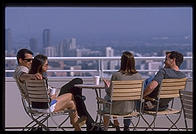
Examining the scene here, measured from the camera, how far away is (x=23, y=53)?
19.7 feet

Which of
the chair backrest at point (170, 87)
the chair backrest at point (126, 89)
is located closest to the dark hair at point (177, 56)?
the chair backrest at point (170, 87)

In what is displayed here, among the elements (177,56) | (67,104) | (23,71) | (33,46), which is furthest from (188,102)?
(33,46)

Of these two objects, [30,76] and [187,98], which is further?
[30,76]

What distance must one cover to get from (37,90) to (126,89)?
0.97m

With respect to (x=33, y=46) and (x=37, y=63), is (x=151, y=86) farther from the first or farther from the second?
(x=33, y=46)

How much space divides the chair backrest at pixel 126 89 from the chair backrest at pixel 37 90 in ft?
2.44

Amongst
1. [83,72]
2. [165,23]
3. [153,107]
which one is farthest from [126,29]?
[153,107]

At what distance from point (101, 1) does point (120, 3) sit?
0.17 m

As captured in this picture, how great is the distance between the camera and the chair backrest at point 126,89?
17.3 feet

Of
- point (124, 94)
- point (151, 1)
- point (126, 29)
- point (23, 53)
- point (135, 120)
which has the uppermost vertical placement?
point (126, 29)

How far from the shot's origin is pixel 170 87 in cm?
559

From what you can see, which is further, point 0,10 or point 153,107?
point 153,107

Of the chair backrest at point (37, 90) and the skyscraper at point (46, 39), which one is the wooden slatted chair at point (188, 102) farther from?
the skyscraper at point (46, 39)

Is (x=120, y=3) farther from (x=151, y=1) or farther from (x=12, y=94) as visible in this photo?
(x=12, y=94)
